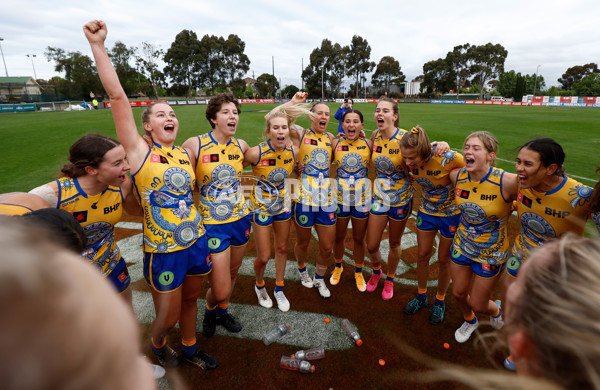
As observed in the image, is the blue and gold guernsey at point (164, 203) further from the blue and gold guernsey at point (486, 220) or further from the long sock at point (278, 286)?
the blue and gold guernsey at point (486, 220)

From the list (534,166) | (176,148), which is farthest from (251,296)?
(534,166)

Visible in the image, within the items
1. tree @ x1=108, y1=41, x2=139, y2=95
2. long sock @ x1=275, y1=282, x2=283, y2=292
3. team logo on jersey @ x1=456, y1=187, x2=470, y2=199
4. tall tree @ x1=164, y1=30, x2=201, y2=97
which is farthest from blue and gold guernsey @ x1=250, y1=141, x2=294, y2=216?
tall tree @ x1=164, y1=30, x2=201, y2=97

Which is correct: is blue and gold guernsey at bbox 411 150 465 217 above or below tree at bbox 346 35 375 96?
below

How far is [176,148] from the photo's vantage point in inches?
125

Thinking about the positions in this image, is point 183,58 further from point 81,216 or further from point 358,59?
point 81,216

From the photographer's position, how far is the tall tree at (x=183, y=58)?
65.9 metres

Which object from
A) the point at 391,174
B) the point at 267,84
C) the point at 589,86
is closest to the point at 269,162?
the point at 391,174

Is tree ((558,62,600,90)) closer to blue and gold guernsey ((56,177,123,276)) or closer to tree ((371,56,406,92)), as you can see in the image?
tree ((371,56,406,92))

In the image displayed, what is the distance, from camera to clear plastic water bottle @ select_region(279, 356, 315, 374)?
3129mm

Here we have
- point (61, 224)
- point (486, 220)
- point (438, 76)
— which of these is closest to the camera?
point (61, 224)

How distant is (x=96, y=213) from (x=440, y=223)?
3.98 m

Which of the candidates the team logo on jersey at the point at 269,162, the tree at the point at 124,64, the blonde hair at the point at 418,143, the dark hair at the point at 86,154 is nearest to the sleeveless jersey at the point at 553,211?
the blonde hair at the point at 418,143

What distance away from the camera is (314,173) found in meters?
4.39

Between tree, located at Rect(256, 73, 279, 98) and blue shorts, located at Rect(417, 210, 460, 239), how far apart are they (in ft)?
267
